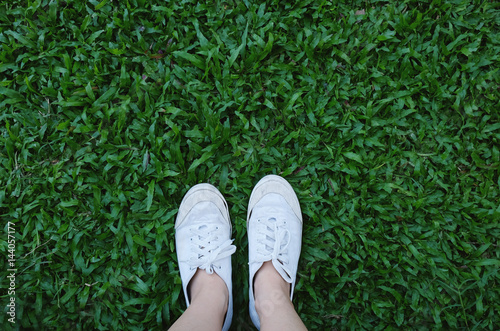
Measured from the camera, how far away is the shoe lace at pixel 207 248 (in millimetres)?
1886

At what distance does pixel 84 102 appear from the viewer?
203 cm

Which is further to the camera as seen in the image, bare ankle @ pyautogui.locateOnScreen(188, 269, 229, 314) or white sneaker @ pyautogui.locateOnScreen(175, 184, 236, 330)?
white sneaker @ pyautogui.locateOnScreen(175, 184, 236, 330)

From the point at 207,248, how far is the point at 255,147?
689mm

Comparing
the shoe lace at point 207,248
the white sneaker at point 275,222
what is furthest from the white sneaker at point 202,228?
the white sneaker at point 275,222

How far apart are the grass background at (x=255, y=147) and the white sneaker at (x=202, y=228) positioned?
8cm

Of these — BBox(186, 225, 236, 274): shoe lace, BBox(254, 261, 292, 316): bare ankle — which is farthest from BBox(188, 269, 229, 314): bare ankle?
BBox(254, 261, 292, 316): bare ankle

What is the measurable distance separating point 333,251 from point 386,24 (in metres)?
1.50

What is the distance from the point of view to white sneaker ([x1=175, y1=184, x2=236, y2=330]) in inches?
75.3

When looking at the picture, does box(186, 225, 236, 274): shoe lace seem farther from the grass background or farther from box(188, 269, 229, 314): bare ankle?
the grass background

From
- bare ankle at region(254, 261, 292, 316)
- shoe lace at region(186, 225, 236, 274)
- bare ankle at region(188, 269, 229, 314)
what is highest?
shoe lace at region(186, 225, 236, 274)

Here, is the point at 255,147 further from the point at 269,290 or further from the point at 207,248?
the point at 269,290

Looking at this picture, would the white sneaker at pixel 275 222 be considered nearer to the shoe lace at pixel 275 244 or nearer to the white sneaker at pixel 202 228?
the shoe lace at pixel 275 244

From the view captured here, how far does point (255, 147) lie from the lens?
2031 millimetres

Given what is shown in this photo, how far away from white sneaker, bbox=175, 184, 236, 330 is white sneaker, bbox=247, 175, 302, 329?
0.51 ft
